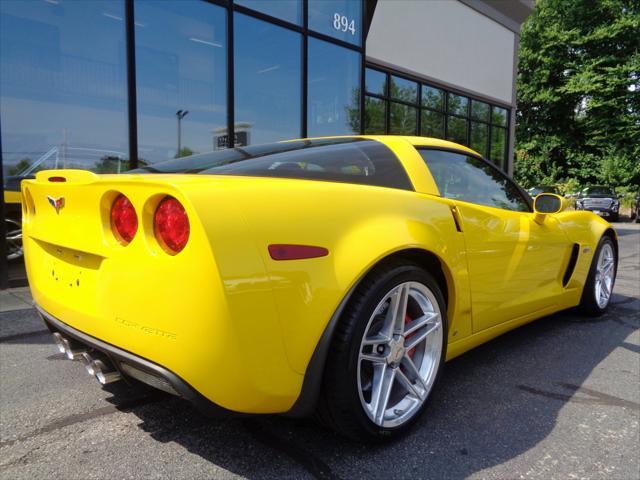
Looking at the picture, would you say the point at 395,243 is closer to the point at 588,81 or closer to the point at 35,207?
the point at 35,207

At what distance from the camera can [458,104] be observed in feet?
44.9

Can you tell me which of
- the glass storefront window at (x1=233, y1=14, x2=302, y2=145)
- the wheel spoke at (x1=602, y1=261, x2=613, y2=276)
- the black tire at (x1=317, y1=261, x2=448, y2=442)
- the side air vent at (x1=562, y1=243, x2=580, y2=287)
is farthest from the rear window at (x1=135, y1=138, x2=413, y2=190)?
the glass storefront window at (x1=233, y1=14, x2=302, y2=145)

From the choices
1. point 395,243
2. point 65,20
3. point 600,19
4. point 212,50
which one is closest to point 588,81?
point 600,19

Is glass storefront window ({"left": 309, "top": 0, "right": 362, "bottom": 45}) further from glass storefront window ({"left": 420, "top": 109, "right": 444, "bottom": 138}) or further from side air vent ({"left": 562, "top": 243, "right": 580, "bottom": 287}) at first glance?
side air vent ({"left": 562, "top": 243, "right": 580, "bottom": 287})

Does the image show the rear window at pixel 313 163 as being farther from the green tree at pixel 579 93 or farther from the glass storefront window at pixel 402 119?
the green tree at pixel 579 93

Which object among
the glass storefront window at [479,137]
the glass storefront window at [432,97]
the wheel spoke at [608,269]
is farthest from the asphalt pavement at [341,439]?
the glass storefront window at [479,137]

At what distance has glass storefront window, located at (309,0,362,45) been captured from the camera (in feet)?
28.2

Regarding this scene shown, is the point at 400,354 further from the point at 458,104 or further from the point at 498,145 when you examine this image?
the point at 498,145

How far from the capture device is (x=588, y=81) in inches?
1041

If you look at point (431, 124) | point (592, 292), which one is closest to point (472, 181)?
point (592, 292)

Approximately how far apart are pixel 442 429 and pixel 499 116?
50.3ft

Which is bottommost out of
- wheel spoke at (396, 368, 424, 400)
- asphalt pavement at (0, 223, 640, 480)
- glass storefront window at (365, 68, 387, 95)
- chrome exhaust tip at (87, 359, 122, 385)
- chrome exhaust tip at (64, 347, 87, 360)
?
asphalt pavement at (0, 223, 640, 480)

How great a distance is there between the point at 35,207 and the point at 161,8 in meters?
5.44

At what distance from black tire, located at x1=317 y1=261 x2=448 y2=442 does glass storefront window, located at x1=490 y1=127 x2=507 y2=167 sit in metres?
14.9
